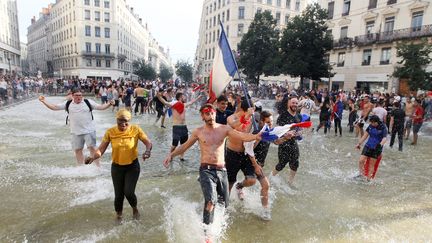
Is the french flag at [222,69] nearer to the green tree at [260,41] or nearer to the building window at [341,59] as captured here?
the green tree at [260,41]

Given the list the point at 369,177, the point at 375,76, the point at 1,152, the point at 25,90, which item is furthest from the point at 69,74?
the point at 369,177

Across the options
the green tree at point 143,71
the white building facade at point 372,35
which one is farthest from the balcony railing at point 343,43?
the green tree at point 143,71

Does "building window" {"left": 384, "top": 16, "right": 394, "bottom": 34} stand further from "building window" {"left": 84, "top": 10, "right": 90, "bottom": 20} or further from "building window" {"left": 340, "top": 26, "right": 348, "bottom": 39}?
"building window" {"left": 84, "top": 10, "right": 90, "bottom": 20}

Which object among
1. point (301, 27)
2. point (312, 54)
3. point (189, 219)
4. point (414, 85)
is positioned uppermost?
point (301, 27)

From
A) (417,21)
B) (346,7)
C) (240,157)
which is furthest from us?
(346,7)

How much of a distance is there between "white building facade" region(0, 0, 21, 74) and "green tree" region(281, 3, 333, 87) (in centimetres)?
4076

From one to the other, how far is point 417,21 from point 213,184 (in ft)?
107

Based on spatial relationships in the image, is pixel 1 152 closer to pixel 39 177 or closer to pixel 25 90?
pixel 39 177

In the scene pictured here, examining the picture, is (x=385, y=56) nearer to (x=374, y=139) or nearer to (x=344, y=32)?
(x=344, y=32)

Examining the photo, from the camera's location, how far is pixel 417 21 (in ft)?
94.4

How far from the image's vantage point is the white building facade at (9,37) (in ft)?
168

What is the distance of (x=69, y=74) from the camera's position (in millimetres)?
65875

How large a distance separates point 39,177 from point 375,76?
110ft

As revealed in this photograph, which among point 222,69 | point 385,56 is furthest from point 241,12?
point 222,69
